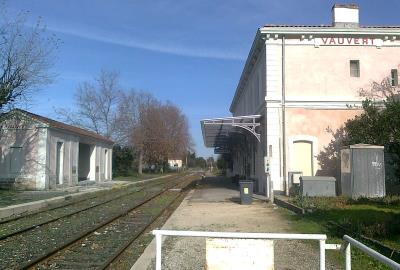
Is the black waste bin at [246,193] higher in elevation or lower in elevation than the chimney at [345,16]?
lower

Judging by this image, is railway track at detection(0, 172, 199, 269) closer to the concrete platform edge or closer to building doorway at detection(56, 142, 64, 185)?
the concrete platform edge

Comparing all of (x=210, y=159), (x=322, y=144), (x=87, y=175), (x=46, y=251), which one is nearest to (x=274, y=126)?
(x=322, y=144)

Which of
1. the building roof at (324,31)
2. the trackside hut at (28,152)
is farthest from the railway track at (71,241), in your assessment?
the trackside hut at (28,152)

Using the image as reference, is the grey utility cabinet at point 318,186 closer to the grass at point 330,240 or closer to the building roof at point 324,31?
the grass at point 330,240

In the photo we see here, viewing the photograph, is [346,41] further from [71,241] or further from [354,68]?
[71,241]

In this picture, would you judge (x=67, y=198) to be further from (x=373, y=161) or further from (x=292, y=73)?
(x=373, y=161)

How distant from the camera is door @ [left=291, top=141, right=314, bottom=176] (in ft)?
78.2

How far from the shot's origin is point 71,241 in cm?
1082

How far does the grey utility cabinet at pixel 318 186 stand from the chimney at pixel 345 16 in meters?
8.62

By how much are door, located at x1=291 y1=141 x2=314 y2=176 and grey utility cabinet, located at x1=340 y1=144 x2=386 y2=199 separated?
4.75 m

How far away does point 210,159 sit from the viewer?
525ft

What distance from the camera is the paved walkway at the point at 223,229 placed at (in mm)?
8367

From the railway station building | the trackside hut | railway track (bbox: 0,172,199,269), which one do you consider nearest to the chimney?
the railway station building

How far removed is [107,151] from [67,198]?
23.2 m
